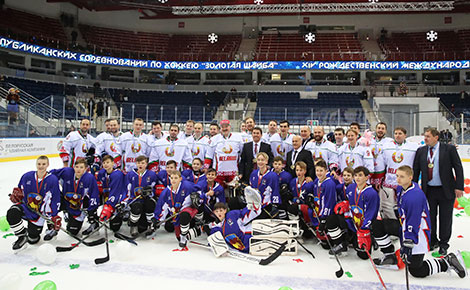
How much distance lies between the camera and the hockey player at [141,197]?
4.41 meters

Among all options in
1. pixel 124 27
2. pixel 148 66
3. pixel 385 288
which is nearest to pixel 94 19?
pixel 124 27

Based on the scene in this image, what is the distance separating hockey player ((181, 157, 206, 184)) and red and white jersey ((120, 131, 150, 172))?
104 cm

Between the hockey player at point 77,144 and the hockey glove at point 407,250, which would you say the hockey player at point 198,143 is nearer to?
the hockey player at point 77,144

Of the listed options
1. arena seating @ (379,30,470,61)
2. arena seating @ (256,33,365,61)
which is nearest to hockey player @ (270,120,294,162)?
arena seating @ (256,33,365,61)

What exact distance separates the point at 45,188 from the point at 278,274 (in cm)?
297

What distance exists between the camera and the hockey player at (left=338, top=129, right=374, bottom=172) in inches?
184

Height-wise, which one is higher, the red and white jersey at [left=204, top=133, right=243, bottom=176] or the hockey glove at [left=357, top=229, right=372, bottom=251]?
the red and white jersey at [left=204, top=133, right=243, bottom=176]

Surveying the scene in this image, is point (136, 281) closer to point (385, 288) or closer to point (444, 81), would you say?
point (385, 288)

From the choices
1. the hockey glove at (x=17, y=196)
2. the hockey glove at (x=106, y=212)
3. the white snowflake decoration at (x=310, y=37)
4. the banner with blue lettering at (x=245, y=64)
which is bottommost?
the hockey glove at (x=106, y=212)

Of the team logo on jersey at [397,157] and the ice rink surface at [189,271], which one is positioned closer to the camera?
the ice rink surface at [189,271]

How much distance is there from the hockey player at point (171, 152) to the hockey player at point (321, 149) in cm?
192

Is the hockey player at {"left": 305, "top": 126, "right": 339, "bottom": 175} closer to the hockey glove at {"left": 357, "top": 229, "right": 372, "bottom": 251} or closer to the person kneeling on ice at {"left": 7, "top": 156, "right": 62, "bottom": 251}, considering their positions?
the hockey glove at {"left": 357, "top": 229, "right": 372, "bottom": 251}

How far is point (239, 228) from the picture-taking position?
3994mm

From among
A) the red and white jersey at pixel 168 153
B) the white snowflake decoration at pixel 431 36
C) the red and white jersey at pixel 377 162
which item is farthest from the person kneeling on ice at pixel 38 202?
the white snowflake decoration at pixel 431 36
